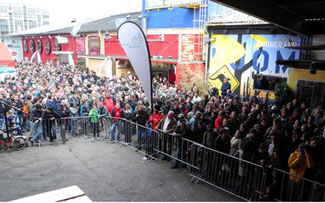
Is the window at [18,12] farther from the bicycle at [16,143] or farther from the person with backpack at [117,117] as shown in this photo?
the person with backpack at [117,117]

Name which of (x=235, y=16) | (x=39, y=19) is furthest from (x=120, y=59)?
(x=39, y=19)

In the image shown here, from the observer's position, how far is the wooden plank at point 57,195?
5715 mm

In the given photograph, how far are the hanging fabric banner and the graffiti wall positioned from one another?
8510 millimetres

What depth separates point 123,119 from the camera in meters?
10.0

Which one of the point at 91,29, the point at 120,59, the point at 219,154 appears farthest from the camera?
the point at 91,29

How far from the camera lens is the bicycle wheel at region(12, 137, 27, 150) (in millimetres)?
9461

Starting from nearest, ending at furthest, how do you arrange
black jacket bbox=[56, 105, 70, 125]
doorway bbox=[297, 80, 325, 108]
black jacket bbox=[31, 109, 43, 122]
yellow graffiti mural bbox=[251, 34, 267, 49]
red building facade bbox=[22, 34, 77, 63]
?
black jacket bbox=[31, 109, 43, 122], black jacket bbox=[56, 105, 70, 125], doorway bbox=[297, 80, 325, 108], yellow graffiti mural bbox=[251, 34, 267, 49], red building facade bbox=[22, 34, 77, 63]

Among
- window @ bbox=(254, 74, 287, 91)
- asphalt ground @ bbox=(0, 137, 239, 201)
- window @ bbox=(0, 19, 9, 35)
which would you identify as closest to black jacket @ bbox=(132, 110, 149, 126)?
asphalt ground @ bbox=(0, 137, 239, 201)

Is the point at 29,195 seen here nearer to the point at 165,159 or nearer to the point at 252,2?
the point at 165,159

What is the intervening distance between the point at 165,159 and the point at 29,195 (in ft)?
13.1

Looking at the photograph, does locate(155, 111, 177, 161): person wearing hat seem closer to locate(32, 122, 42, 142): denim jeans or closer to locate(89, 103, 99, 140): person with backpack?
locate(89, 103, 99, 140): person with backpack

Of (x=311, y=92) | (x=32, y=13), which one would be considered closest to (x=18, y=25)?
(x=32, y=13)

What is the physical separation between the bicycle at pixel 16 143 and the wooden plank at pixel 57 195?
418cm

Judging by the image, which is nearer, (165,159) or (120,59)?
(165,159)
